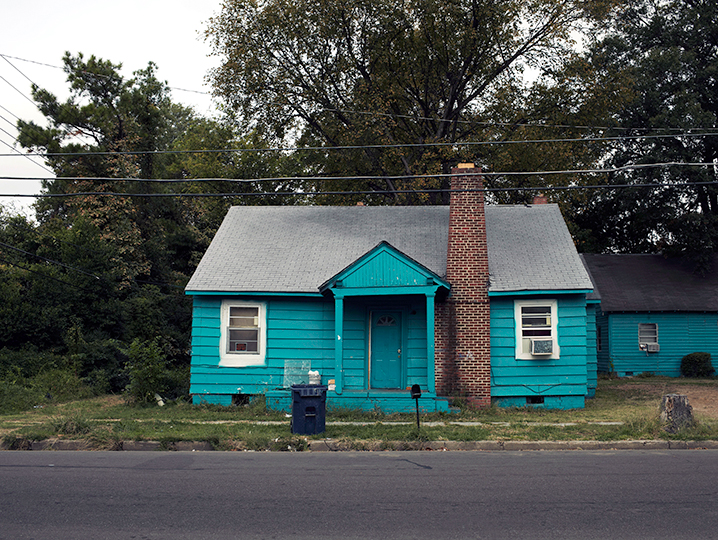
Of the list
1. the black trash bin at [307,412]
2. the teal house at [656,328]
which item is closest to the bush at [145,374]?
the black trash bin at [307,412]

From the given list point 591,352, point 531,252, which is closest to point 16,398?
point 531,252

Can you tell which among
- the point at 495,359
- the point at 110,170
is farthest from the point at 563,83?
the point at 110,170

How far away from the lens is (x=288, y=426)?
40.7 ft

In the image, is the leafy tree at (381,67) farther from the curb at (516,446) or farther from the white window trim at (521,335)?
the curb at (516,446)

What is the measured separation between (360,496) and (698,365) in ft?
85.3

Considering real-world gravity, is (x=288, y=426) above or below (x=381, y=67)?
below

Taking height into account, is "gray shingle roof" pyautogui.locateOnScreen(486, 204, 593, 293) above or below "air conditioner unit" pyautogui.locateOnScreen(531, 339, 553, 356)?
above

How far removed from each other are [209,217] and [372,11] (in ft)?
41.5

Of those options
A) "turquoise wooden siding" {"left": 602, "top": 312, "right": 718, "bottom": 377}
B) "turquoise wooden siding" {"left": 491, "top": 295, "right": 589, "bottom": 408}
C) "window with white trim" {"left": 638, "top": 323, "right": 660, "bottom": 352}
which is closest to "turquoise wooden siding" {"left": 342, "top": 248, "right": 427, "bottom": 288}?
"turquoise wooden siding" {"left": 491, "top": 295, "right": 589, "bottom": 408}

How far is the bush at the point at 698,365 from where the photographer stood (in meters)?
28.1

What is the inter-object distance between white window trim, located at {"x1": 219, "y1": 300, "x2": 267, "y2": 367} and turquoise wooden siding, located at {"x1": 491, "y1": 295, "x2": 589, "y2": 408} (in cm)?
574

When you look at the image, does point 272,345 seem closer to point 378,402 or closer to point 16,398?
point 378,402

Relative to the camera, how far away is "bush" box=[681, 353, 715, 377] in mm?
28141

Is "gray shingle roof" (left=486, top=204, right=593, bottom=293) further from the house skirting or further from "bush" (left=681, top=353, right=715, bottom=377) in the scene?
"bush" (left=681, top=353, right=715, bottom=377)
